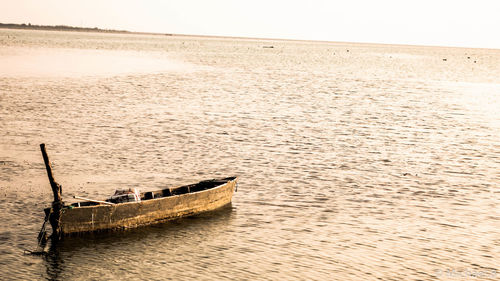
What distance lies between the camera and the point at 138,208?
2262 centimetres

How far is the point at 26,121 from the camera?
146 ft

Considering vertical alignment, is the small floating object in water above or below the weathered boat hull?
below

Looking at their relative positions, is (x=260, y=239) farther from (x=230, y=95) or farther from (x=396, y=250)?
(x=230, y=95)

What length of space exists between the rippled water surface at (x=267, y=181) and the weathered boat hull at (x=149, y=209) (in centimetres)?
48

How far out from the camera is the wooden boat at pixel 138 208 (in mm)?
21031

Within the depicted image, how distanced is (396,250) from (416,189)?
29.9 feet

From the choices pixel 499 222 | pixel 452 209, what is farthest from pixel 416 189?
pixel 499 222

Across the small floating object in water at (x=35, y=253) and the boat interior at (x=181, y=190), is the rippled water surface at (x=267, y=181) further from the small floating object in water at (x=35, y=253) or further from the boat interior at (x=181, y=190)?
the boat interior at (x=181, y=190)

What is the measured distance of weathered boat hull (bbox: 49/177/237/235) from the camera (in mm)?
21312

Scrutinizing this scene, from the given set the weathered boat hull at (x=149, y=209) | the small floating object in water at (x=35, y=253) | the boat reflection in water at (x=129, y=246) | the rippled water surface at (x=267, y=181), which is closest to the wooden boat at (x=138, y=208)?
the weathered boat hull at (x=149, y=209)

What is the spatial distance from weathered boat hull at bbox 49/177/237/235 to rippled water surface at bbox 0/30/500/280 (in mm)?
475

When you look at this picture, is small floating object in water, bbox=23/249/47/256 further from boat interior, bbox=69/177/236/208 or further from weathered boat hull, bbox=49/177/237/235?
boat interior, bbox=69/177/236/208

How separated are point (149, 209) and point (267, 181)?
8925 mm

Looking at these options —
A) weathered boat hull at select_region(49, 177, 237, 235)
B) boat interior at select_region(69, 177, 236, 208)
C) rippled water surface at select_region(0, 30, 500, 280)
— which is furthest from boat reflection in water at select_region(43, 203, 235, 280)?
boat interior at select_region(69, 177, 236, 208)
